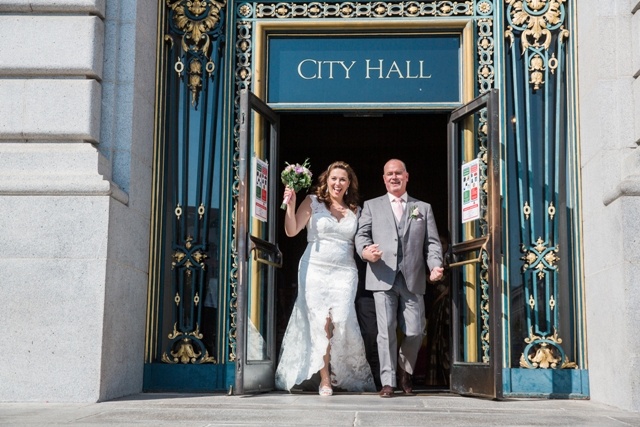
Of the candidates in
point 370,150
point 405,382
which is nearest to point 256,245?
point 405,382

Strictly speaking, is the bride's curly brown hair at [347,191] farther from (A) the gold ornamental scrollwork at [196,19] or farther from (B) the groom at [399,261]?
(A) the gold ornamental scrollwork at [196,19]

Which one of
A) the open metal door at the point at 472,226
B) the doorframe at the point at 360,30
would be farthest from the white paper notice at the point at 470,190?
the doorframe at the point at 360,30

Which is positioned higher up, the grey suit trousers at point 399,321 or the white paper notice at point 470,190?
the white paper notice at point 470,190

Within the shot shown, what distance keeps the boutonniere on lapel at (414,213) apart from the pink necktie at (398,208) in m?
0.12

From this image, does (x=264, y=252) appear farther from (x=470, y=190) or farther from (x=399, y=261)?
(x=470, y=190)

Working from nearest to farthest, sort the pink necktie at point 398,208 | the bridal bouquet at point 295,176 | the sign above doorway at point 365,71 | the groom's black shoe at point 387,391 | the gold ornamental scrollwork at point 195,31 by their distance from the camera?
the groom's black shoe at point 387,391, the bridal bouquet at point 295,176, the pink necktie at point 398,208, the sign above doorway at point 365,71, the gold ornamental scrollwork at point 195,31

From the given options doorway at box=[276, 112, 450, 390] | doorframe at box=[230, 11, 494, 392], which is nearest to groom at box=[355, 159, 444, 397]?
doorframe at box=[230, 11, 494, 392]

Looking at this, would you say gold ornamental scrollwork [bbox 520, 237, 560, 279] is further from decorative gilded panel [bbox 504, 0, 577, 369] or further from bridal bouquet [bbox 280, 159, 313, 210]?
bridal bouquet [bbox 280, 159, 313, 210]

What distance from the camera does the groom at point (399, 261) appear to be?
1034 centimetres

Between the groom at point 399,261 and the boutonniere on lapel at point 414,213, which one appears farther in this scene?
the boutonniere on lapel at point 414,213

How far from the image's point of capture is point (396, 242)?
10500mm

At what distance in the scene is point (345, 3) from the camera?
11.0 m

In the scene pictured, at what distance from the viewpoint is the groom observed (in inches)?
407

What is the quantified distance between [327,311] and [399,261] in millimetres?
924
